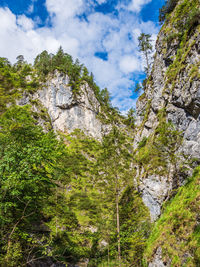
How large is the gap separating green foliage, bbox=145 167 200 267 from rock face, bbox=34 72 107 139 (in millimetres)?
Answer: 39732

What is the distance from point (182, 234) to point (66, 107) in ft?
156

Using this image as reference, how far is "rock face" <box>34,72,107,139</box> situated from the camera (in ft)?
162

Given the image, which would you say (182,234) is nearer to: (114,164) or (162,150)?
(114,164)

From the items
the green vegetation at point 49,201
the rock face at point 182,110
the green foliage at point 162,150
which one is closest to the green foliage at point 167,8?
the rock face at point 182,110

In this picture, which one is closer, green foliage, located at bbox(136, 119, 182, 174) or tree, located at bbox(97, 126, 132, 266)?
tree, located at bbox(97, 126, 132, 266)

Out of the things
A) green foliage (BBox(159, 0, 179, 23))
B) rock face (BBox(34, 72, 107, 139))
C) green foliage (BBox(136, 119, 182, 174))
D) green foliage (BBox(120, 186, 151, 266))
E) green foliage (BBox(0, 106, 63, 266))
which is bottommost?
green foliage (BBox(120, 186, 151, 266))

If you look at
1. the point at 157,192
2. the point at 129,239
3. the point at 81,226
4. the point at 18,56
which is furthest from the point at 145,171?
the point at 18,56

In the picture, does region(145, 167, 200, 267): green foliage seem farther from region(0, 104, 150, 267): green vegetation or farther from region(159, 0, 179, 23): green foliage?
region(159, 0, 179, 23): green foliage

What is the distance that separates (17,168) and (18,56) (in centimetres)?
8695

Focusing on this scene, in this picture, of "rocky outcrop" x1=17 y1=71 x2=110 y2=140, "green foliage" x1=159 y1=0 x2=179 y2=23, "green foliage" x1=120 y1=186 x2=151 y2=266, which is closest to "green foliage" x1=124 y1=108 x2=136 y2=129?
"rocky outcrop" x1=17 y1=71 x2=110 y2=140

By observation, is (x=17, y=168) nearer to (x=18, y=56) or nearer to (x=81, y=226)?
(x=81, y=226)

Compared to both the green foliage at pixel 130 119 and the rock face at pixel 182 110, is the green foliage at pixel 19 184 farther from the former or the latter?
the green foliage at pixel 130 119

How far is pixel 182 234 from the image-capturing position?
25.9ft

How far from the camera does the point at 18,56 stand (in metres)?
77.9
